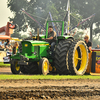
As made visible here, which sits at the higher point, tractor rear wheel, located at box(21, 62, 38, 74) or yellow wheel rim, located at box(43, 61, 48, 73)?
yellow wheel rim, located at box(43, 61, 48, 73)

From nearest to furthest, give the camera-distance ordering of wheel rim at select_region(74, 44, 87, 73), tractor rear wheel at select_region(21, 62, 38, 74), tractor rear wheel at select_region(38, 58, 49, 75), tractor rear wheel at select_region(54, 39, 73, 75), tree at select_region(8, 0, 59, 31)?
tractor rear wheel at select_region(38, 58, 49, 75) < tractor rear wheel at select_region(54, 39, 73, 75) < tractor rear wheel at select_region(21, 62, 38, 74) < wheel rim at select_region(74, 44, 87, 73) < tree at select_region(8, 0, 59, 31)

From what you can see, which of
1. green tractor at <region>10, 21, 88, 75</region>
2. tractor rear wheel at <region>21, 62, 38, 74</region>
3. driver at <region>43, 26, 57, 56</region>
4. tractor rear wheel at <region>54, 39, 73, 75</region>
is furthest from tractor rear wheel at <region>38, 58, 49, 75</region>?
tractor rear wheel at <region>21, 62, 38, 74</region>

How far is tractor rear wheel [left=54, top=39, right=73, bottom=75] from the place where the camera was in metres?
14.4

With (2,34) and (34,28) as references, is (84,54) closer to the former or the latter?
(2,34)

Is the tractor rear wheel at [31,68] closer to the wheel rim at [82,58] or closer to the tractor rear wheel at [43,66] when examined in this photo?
the tractor rear wheel at [43,66]

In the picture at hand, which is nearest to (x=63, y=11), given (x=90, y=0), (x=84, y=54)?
(x=90, y=0)

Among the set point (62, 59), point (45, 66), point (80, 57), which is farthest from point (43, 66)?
point (80, 57)

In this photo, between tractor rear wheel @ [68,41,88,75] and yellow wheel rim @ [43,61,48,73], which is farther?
tractor rear wheel @ [68,41,88,75]

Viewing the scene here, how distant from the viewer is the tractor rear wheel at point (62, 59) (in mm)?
14359

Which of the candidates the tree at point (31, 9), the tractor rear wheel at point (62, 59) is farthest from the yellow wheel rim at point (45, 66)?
the tree at point (31, 9)

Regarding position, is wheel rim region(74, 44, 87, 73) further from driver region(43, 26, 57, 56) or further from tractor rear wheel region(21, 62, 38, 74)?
tractor rear wheel region(21, 62, 38, 74)

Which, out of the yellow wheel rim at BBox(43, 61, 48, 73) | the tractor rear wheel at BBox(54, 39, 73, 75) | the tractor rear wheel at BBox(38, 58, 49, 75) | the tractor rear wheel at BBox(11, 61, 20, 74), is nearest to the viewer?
the tractor rear wheel at BBox(38, 58, 49, 75)

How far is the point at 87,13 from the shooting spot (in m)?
65.1

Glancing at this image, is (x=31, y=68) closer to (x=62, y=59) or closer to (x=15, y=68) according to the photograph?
(x=15, y=68)
